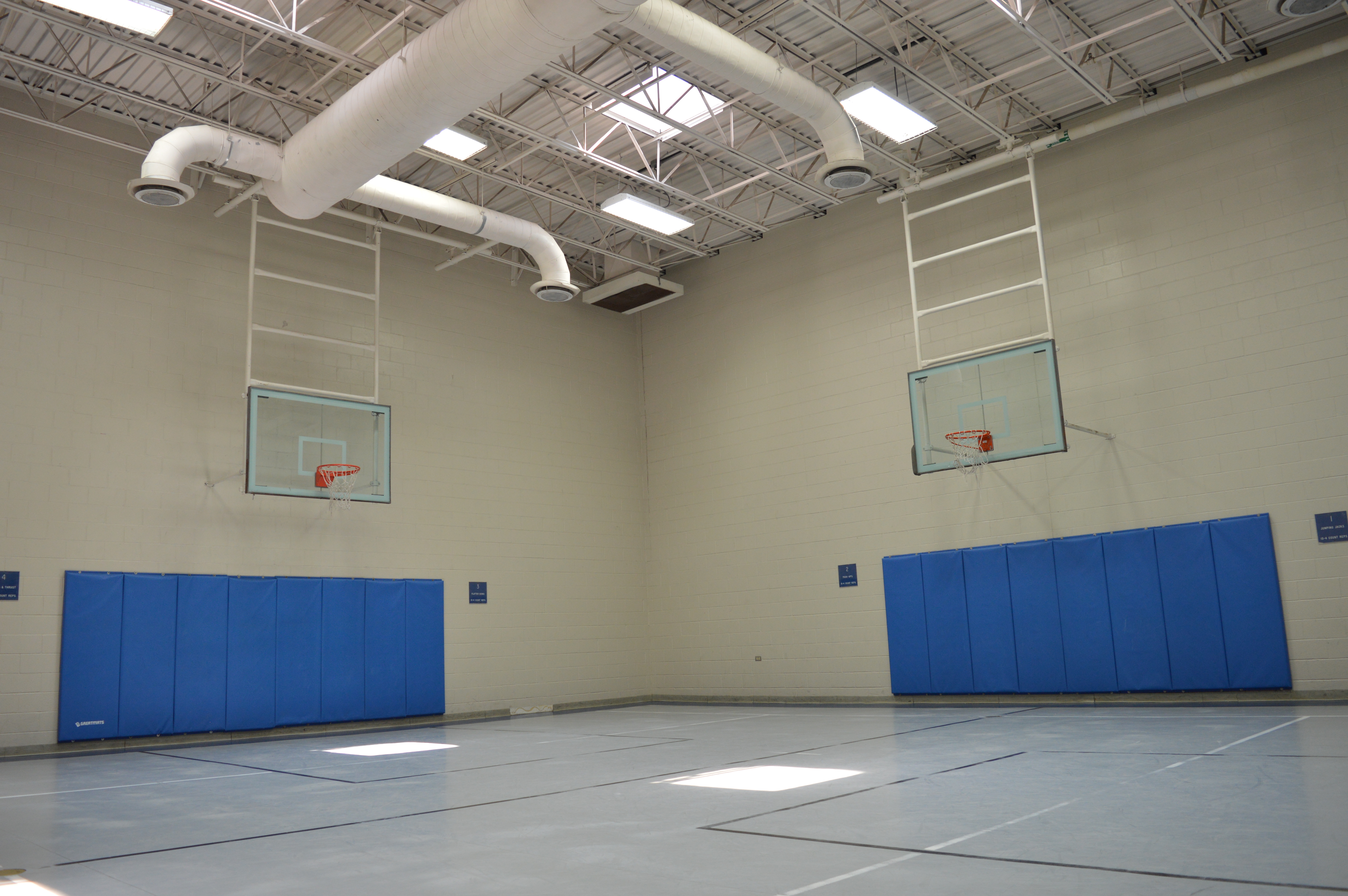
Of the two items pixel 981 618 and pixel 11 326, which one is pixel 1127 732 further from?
pixel 11 326

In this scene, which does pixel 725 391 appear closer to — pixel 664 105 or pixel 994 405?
pixel 994 405

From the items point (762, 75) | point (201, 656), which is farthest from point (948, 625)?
point (201, 656)

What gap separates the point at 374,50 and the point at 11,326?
6955 mm

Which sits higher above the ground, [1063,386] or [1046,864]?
[1063,386]

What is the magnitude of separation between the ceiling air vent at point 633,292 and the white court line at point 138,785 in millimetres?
13101

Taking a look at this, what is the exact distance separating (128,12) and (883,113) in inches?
409

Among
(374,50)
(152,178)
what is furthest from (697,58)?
(152,178)

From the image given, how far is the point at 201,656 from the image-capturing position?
15.8 m

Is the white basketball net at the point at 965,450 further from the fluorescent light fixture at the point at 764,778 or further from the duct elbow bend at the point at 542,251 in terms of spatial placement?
the fluorescent light fixture at the point at 764,778

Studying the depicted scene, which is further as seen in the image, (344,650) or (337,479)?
(344,650)

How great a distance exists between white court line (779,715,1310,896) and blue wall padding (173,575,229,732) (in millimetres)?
13508

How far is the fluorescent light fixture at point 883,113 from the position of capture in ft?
47.0

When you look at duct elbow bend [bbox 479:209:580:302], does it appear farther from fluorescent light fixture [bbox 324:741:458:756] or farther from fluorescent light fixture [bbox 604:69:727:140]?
fluorescent light fixture [bbox 324:741:458:756]

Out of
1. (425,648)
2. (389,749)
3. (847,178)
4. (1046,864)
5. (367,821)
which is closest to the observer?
(1046,864)
